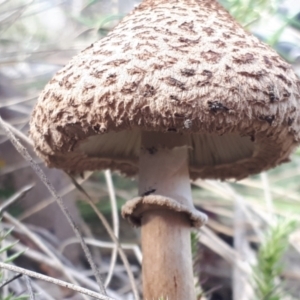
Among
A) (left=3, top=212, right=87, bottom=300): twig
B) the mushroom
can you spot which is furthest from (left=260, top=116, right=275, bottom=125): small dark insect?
(left=3, top=212, right=87, bottom=300): twig

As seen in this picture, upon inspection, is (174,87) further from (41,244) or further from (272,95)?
(41,244)

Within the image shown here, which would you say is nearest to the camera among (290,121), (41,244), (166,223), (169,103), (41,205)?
(169,103)

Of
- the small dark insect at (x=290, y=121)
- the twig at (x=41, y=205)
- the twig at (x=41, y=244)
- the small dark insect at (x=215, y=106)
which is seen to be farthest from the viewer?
the twig at (x=41, y=205)

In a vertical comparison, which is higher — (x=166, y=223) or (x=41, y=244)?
(x=166, y=223)

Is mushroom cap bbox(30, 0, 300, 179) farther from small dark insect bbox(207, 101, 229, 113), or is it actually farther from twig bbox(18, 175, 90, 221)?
twig bbox(18, 175, 90, 221)

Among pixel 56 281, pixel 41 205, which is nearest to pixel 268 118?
pixel 56 281

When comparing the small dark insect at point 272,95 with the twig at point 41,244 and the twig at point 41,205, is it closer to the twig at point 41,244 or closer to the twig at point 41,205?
the twig at point 41,244

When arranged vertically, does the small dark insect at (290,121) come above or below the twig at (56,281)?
above

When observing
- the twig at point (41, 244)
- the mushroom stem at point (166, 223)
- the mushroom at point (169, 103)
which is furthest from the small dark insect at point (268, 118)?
the twig at point (41, 244)

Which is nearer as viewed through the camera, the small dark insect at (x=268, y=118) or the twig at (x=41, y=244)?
the small dark insect at (x=268, y=118)
